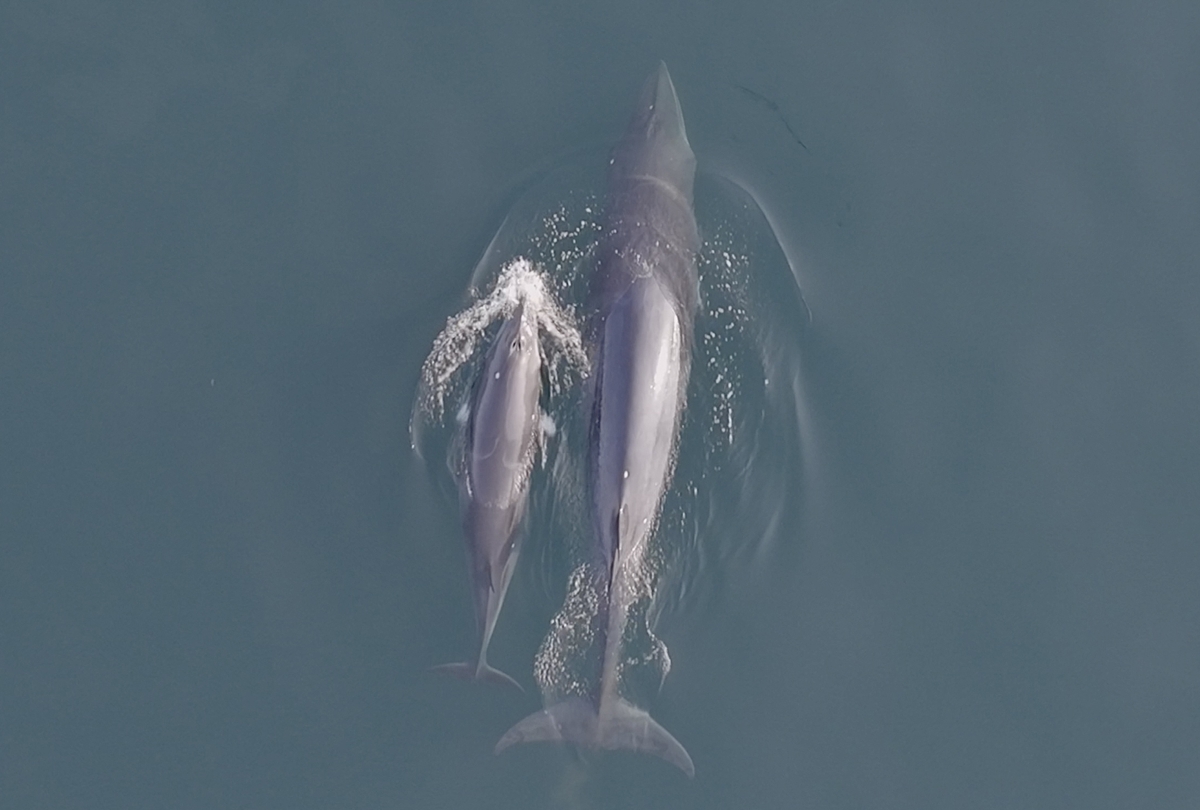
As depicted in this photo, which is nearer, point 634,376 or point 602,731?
point 602,731

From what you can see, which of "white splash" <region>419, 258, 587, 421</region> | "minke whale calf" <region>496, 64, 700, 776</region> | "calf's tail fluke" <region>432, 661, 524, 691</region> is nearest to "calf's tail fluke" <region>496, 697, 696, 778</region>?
"minke whale calf" <region>496, 64, 700, 776</region>

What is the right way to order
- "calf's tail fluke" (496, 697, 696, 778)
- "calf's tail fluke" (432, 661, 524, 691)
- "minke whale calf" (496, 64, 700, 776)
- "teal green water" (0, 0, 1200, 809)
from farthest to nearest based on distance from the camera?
"teal green water" (0, 0, 1200, 809) → "calf's tail fluke" (432, 661, 524, 691) → "minke whale calf" (496, 64, 700, 776) → "calf's tail fluke" (496, 697, 696, 778)

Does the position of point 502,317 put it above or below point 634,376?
above

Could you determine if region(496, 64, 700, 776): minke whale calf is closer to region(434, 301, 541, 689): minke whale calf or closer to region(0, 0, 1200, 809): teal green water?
region(0, 0, 1200, 809): teal green water

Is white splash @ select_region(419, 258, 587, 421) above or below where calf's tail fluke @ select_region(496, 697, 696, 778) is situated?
above

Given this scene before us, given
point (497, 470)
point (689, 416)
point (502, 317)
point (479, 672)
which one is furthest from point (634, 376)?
point (479, 672)

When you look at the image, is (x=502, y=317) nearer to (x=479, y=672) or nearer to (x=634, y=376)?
(x=634, y=376)

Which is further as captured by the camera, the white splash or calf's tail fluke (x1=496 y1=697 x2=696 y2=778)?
the white splash
